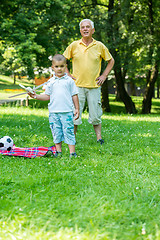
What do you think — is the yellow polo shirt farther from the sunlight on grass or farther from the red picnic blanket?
the sunlight on grass

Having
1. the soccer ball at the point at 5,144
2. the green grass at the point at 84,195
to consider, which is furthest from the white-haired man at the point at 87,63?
the soccer ball at the point at 5,144

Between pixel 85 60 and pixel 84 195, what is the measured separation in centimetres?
318

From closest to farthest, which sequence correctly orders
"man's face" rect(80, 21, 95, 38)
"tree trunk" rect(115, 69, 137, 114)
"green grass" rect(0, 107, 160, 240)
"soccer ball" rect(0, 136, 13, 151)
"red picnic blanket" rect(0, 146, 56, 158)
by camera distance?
"green grass" rect(0, 107, 160, 240)
"red picnic blanket" rect(0, 146, 56, 158)
"soccer ball" rect(0, 136, 13, 151)
"man's face" rect(80, 21, 95, 38)
"tree trunk" rect(115, 69, 137, 114)

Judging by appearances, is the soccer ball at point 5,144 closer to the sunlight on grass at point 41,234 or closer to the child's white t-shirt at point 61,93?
the child's white t-shirt at point 61,93

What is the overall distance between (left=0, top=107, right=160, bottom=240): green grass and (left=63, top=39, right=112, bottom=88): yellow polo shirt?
1.32 m

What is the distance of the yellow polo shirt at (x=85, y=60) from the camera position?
562 cm

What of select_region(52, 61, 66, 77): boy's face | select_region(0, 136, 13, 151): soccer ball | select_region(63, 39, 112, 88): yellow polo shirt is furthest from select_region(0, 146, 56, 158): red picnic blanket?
select_region(63, 39, 112, 88): yellow polo shirt

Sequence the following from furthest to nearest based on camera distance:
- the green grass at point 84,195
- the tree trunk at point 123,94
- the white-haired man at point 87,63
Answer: the tree trunk at point 123,94
the white-haired man at point 87,63
the green grass at point 84,195

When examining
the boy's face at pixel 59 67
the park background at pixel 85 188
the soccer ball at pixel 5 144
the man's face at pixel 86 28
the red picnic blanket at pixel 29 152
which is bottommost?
the park background at pixel 85 188

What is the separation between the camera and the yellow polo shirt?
18.4 ft

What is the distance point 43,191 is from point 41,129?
437 cm

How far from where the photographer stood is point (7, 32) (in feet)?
47.4

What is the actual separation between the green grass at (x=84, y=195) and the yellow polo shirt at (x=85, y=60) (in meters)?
1.32

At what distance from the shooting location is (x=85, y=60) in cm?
561
